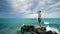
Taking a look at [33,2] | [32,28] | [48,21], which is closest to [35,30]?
[32,28]

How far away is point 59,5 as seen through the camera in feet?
9.48

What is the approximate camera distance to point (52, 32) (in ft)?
9.39

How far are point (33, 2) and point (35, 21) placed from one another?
1.29ft

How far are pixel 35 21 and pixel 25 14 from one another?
0.25 metres

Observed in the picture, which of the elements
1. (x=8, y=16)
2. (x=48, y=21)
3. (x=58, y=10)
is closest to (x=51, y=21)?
(x=48, y=21)

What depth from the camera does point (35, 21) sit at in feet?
9.16

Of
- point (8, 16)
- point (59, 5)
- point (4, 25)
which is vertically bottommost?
point (4, 25)

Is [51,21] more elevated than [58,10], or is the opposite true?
[58,10]

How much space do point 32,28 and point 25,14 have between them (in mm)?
321

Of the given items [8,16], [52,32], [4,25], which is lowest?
[52,32]

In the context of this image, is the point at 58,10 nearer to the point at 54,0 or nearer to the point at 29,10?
the point at 54,0

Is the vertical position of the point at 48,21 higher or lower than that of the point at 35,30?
higher

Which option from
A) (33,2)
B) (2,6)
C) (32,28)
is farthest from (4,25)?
(33,2)

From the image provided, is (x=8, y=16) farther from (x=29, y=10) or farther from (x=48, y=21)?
(x=48, y=21)
